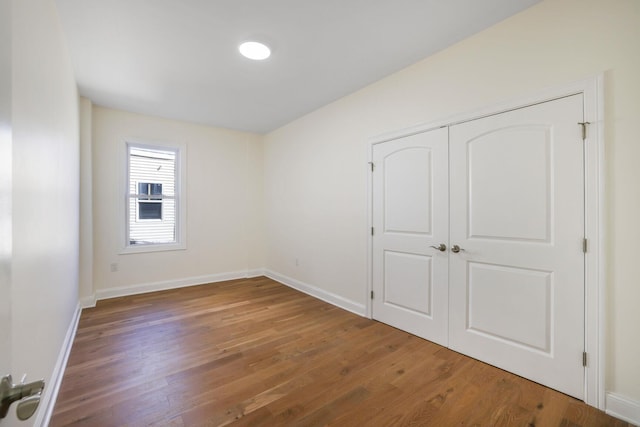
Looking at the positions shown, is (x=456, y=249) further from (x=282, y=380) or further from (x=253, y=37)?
(x=253, y=37)

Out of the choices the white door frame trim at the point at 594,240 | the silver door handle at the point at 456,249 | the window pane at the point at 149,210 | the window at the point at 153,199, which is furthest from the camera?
the window pane at the point at 149,210

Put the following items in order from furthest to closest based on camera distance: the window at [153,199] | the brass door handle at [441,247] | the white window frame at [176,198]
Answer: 1. the window at [153,199]
2. the white window frame at [176,198]
3. the brass door handle at [441,247]

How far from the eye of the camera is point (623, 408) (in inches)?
64.6

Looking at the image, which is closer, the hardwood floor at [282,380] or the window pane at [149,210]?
the hardwood floor at [282,380]

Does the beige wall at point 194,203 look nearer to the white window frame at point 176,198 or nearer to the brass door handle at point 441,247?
the white window frame at point 176,198

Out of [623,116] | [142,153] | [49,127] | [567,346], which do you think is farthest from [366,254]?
[142,153]

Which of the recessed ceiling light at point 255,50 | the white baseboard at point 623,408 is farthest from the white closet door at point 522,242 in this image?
the recessed ceiling light at point 255,50

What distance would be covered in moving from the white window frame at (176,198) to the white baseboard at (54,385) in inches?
62.2

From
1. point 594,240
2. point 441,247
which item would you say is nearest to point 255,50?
point 441,247

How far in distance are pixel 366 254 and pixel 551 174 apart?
6.04 ft

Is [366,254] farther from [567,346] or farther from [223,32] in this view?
[223,32]

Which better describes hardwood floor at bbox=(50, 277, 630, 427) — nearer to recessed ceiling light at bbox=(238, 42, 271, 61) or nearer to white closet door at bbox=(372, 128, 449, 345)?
white closet door at bbox=(372, 128, 449, 345)

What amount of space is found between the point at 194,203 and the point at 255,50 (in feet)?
9.55

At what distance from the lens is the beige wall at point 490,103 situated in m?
1.64
